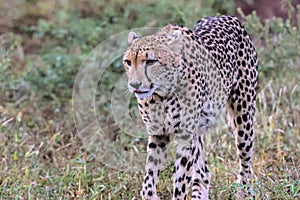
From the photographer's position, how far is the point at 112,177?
513 cm

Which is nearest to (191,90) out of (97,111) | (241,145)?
(241,145)

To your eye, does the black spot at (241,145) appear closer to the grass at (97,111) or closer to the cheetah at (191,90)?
the cheetah at (191,90)

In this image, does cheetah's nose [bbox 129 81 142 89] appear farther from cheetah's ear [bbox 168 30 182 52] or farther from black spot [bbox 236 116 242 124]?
black spot [bbox 236 116 242 124]

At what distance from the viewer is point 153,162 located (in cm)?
446

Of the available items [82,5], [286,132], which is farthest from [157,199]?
[82,5]

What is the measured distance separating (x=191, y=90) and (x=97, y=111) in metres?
2.39

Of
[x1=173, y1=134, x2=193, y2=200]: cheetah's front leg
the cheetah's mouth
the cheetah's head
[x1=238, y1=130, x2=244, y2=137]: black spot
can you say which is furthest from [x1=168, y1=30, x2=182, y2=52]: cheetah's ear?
[x1=238, y1=130, x2=244, y2=137]: black spot

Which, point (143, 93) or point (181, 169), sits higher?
point (143, 93)

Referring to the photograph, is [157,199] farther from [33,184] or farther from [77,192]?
[33,184]

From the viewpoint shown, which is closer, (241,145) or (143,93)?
(143,93)

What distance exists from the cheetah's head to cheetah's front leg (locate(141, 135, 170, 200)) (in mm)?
413

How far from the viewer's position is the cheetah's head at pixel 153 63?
393 cm

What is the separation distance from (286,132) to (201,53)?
172 cm

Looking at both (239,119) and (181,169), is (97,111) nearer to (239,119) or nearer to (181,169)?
(239,119)
